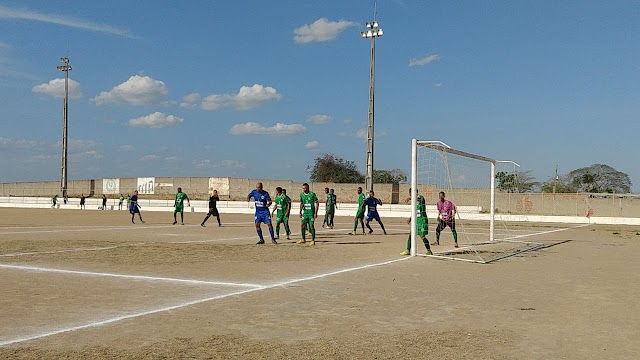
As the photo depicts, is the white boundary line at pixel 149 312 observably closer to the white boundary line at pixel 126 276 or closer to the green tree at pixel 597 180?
the white boundary line at pixel 126 276

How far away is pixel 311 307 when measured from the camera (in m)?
8.24

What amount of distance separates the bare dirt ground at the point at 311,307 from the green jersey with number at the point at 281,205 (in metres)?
3.95

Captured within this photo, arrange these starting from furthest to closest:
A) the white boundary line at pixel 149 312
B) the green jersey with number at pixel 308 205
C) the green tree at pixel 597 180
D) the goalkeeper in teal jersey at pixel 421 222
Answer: the green tree at pixel 597 180 < the green jersey with number at pixel 308 205 < the goalkeeper in teal jersey at pixel 421 222 < the white boundary line at pixel 149 312

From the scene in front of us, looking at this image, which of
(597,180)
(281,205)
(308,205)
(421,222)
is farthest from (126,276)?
(597,180)

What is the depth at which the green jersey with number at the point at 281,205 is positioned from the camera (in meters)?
19.1

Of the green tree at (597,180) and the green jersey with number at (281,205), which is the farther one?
the green tree at (597,180)

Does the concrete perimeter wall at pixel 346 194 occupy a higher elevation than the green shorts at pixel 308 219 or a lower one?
higher

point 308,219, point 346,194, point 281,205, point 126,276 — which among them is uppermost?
point 346,194

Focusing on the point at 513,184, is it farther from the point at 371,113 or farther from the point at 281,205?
the point at 281,205

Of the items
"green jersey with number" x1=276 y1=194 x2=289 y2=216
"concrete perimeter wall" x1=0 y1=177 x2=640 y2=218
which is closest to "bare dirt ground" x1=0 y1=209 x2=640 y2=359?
"green jersey with number" x1=276 y1=194 x2=289 y2=216

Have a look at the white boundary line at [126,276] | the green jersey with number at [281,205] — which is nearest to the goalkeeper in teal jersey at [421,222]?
the green jersey with number at [281,205]

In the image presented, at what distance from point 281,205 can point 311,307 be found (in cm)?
1113

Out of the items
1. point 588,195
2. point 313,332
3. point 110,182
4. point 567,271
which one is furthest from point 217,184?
point 313,332

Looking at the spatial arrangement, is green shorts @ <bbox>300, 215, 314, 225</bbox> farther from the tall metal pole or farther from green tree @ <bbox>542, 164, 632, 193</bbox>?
green tree @ <bbox>542, 164, 632, 193</bbox>
